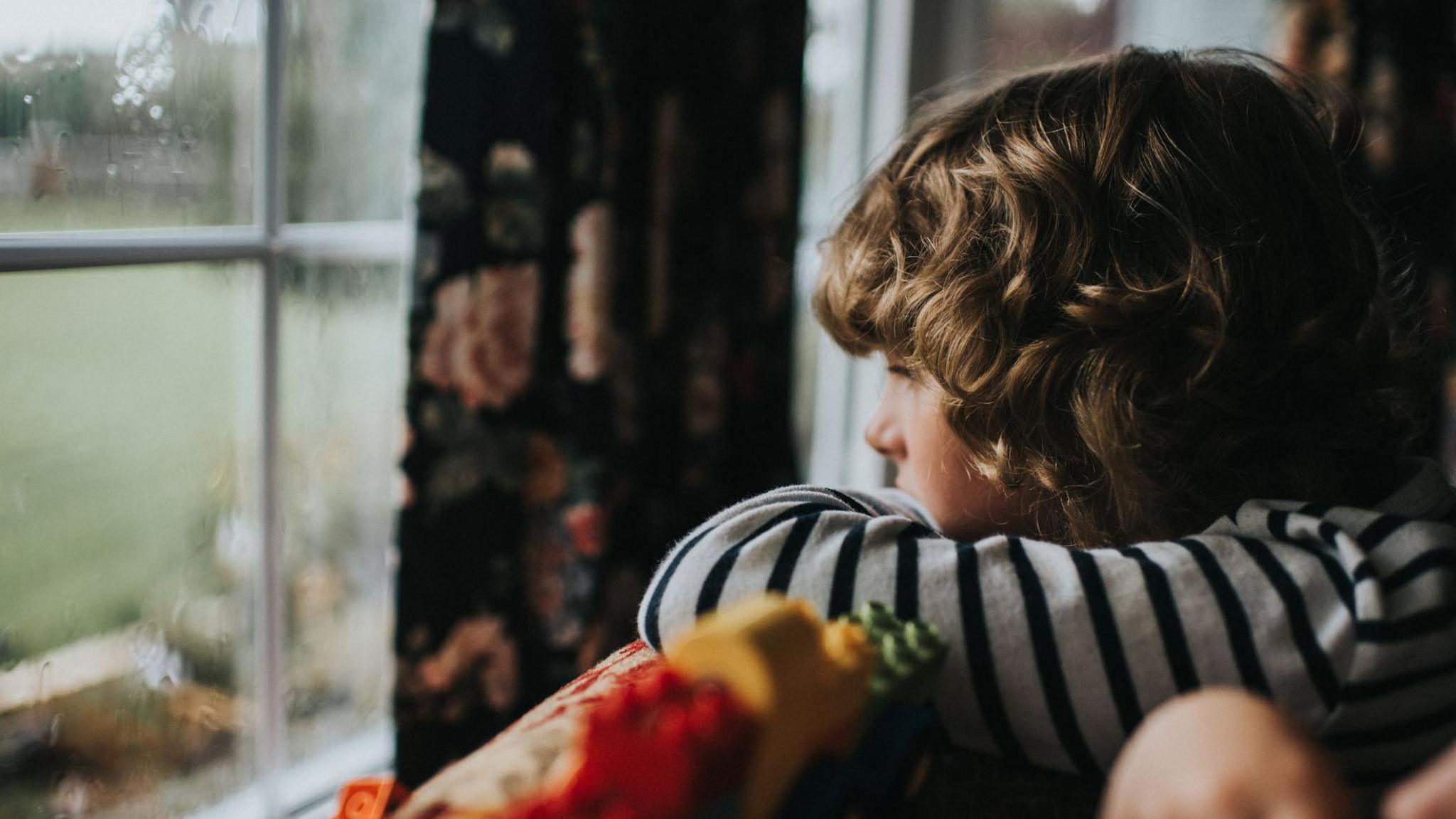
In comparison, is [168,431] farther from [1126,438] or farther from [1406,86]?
[1406,86]

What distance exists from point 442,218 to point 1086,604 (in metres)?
0.76

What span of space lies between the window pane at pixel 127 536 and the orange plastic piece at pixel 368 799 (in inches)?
23.4

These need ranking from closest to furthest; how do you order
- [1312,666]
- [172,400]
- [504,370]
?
[1312,666], [172,400], [504,370]

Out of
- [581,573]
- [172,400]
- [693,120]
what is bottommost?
[581,573]

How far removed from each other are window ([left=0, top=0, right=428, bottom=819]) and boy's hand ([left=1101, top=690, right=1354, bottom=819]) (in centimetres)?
87

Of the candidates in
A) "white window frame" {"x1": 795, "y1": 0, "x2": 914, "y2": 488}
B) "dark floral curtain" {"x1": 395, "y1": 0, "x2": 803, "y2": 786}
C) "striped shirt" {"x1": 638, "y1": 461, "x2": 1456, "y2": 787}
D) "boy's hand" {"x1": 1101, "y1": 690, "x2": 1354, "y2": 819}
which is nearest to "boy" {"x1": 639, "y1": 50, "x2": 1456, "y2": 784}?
"striped shirt" {"x1": 638, "y1": 461, "x2": 1456, "y2": 787}

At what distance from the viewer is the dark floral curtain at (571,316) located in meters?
1.07

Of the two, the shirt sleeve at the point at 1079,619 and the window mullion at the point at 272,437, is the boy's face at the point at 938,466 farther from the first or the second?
the window mullion at the point at 272,437

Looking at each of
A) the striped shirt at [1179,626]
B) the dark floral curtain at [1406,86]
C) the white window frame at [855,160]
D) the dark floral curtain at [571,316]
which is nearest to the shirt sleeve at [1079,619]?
the striped shirt at [1179,626]

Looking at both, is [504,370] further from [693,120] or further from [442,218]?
[693,120]

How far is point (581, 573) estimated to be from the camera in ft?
4.11

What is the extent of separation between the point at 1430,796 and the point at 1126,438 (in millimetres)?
323

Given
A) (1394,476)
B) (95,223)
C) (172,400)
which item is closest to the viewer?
(1394,476)

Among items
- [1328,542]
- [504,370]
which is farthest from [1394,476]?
[504,370]
